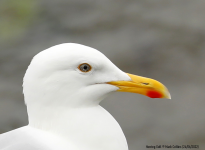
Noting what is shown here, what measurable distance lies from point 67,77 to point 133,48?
2.10 m

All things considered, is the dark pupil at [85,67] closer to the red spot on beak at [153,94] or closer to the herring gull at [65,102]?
the herring gull at [65,102]

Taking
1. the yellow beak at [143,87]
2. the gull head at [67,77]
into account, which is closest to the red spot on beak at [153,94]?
the yellow beak at [143,87]

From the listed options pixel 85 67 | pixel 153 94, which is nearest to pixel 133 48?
pixel 153 94

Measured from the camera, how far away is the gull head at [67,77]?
1.09 metres

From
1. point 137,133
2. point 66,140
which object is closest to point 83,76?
point 66,140

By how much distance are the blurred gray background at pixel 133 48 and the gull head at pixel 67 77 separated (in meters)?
1.49

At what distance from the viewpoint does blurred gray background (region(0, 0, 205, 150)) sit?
2.68 m

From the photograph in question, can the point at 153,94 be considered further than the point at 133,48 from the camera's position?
No

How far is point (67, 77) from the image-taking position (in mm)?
1110

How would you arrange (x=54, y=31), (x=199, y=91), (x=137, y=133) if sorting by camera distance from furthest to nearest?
(x=54, y=31)
(x=199, y=91)
(x=137, y=133)

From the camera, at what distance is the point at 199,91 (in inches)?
112

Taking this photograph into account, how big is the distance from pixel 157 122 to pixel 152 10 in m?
1.26

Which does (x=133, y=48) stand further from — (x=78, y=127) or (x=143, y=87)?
(x=78, y=127)

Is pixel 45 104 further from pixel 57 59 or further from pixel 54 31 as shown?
pixel 54 31
